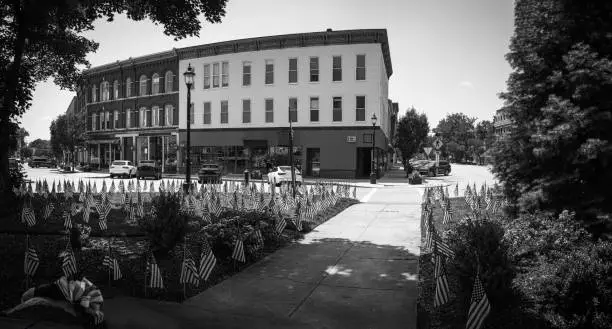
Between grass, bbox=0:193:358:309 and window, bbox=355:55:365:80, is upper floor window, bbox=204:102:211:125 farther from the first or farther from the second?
grass, bbox=0:193:358:309

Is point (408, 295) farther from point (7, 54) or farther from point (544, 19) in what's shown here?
point (7, 54)

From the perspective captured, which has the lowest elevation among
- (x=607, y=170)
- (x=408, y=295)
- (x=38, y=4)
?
(x=408, y=295)

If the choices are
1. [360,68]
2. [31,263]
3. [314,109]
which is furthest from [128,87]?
[31,263]

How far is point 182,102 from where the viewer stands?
146 ft

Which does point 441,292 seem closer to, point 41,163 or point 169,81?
point 169,81

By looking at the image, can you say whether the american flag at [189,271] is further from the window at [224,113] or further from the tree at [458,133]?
the tree at [458,133]

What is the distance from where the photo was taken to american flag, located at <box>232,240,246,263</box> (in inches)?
306

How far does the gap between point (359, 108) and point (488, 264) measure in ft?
107

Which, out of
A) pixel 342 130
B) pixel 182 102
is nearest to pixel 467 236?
pixel 342 130

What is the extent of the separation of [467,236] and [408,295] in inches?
59.6

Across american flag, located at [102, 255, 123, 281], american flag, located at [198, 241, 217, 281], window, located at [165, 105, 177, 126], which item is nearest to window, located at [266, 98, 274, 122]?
window, located at [165, 105, 177, 126]

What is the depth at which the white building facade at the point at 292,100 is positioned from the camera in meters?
36.9

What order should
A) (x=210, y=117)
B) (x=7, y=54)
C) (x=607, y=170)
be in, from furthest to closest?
1. (x=210, y=117)
2. (x=7, y=54)
3. (x=607, y=170)

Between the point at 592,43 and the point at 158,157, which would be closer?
the point at 592,43
